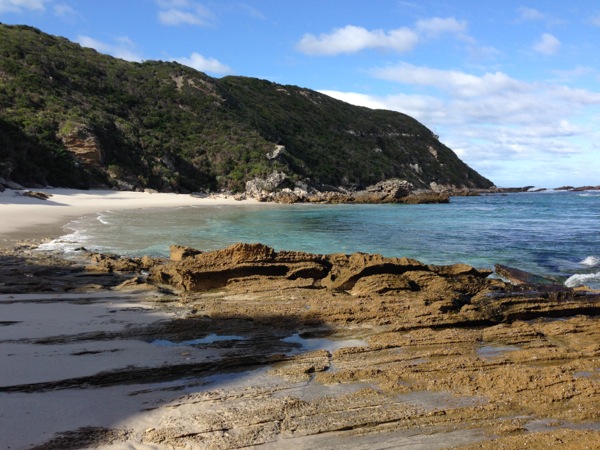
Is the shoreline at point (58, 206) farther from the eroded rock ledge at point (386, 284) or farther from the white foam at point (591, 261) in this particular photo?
the white foam at point (591, 261)

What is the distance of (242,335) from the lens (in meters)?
5.89

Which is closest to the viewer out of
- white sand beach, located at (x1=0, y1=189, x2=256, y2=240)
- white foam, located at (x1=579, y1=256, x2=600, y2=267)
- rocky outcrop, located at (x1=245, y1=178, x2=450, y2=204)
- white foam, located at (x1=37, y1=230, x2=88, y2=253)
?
white foam, located at (x1=37, y1=230, x2=88, y2=253)

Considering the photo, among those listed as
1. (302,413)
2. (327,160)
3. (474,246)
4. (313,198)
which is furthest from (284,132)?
(302,413)

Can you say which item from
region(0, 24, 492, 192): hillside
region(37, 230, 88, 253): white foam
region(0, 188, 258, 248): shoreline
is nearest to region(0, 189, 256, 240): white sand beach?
region(0, 188, 258, 248): shoreline

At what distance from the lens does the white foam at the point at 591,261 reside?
43.5 ft

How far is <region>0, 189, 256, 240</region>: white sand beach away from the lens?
17.4 metres

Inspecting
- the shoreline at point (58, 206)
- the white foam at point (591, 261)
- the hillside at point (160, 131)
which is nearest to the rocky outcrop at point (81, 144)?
the hillside at point (160, 131)

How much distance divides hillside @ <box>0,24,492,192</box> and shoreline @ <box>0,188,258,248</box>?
12.6 feet

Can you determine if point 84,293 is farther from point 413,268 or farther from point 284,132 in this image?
point 284,132

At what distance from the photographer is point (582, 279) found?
10984 millimetres

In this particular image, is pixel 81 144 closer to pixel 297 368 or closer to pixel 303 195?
pixel 303 195

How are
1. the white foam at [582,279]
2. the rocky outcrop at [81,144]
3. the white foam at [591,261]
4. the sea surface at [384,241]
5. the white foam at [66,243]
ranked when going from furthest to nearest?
the rocky outcrop at [81,144] < the sea surface at [384,241] < the white foam at [591,261] < the white foam at [66,243] < the white foam at [582,279]

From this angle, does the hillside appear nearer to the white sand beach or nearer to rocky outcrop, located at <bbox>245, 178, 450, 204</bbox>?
rocky outcrop, located at <bbox>245, 178, 450, 204</bbox>

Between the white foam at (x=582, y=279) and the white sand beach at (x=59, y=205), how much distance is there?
628 inches
